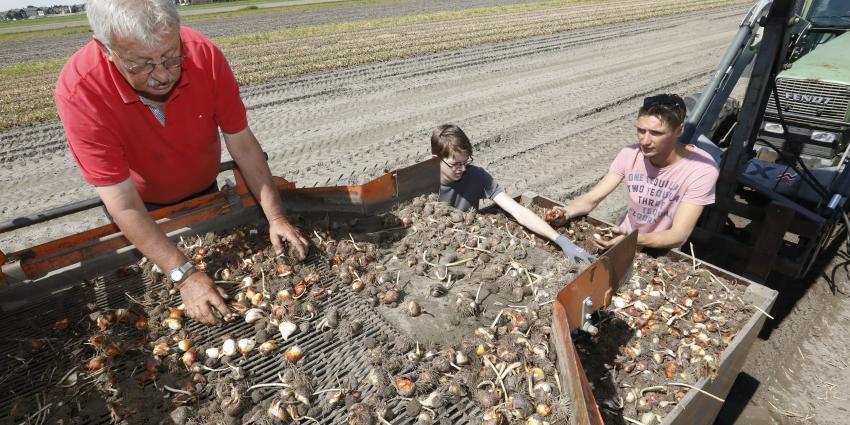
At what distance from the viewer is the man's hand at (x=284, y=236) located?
8.27 ft

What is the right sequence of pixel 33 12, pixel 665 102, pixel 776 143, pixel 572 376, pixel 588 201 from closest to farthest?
pixel 572 376 → pixel 665 102 → pixel 588 201 → pixel 776 143 → pixel 33 12

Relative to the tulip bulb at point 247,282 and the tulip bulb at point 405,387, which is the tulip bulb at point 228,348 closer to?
the tulip bulb at point 247,282

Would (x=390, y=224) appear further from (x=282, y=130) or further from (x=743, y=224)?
(x=282, y=130)

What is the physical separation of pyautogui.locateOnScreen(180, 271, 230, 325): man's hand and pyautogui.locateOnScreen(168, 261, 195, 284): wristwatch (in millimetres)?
21

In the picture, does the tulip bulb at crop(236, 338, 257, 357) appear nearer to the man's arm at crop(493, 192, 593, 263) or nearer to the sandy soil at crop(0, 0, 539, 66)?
the man's arm at crop(493, 192, 593, 263)

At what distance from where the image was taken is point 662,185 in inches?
128

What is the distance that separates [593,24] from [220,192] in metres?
18.2

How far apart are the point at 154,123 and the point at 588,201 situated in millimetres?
2777

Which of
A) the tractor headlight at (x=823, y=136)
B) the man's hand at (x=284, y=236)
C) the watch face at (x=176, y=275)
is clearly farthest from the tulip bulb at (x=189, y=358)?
the tractor headlight at (x=823, y=136)

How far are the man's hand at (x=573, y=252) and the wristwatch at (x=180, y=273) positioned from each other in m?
2.01

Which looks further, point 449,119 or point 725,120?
point 449,119

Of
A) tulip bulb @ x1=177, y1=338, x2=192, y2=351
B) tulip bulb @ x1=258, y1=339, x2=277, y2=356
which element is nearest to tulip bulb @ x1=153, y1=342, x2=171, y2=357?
tulip bulb @ x1=177, y1=338, x2=192, y2=351

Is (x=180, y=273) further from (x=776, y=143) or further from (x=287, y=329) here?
(x=776, y=143)

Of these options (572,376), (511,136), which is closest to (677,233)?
(572,376)
